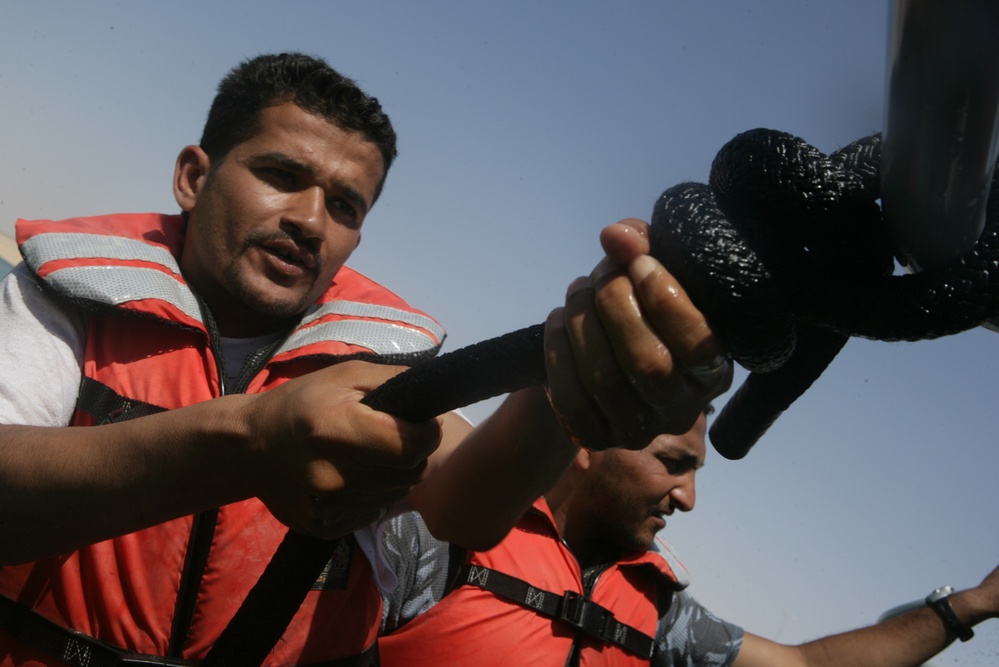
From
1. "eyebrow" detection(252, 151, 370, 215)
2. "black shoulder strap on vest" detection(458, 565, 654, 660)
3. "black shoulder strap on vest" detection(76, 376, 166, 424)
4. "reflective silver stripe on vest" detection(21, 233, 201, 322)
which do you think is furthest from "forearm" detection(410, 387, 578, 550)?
"black shoulder strap on vest" detection(458, 565, 654, 660)

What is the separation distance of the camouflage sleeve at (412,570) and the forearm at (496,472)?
1.33m

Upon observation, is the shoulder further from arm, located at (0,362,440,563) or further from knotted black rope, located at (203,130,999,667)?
knotted black rope, located at (203,130,999,667)

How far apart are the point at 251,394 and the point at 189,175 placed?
1.89 metres

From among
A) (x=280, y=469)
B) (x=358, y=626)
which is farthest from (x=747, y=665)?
(x=280, y=469)

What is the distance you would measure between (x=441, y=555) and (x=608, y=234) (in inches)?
129

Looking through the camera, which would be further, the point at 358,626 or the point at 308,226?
the point at 308,226

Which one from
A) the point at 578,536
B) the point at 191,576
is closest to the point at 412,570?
the point at 578,536

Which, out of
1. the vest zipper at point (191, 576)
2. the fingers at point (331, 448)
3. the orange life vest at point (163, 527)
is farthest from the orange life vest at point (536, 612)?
the fingers at point (331, 448)

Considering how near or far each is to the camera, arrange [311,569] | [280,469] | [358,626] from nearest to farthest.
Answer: [280,469], [311,569], [358,626]

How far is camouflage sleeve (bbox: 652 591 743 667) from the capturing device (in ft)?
17.3

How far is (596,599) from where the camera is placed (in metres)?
4.85

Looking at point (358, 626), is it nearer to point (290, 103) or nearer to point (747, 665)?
point (290, 103)

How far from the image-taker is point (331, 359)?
9.89 feet

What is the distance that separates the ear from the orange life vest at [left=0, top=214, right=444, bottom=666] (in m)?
0.34
